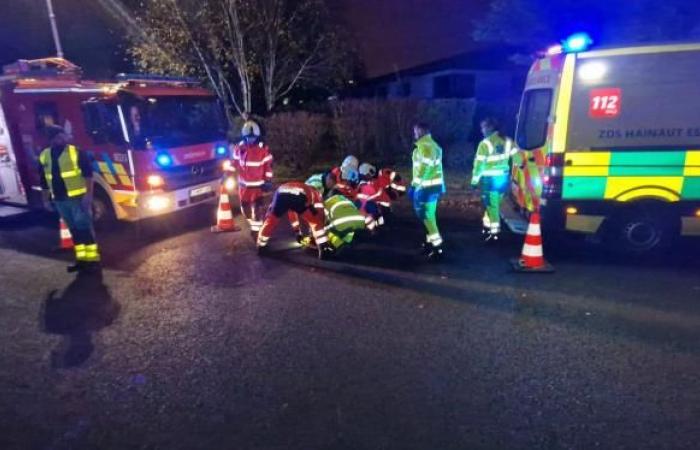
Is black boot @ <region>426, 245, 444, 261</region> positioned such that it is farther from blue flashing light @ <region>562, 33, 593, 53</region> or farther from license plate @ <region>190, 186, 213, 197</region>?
license plate @ <region>190, 186, 213, 197</region>

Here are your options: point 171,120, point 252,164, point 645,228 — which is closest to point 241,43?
point 171,120

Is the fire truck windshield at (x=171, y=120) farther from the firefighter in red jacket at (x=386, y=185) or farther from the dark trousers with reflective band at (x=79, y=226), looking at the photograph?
the firefighter in red jacket at (x=386, y=185)

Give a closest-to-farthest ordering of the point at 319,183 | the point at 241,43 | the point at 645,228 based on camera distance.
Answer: the point at 645,228 → the point at 319,183 → the point at 241,43

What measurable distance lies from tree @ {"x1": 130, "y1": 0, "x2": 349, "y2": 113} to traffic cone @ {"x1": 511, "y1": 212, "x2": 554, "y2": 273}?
1002cm

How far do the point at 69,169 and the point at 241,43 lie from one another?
8.21 metres

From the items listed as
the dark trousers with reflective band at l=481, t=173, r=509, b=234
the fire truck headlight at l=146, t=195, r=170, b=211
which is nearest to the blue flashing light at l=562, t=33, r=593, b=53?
the dark trousers with reflective band at l=481, t=173, r=509, b=234

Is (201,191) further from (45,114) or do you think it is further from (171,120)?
(45,114)

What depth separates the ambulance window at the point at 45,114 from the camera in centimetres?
787

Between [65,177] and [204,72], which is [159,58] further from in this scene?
[65,177]

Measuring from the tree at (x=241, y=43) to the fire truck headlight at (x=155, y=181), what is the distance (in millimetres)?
6778

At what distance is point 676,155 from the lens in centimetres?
564

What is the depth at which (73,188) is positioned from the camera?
20.1ft

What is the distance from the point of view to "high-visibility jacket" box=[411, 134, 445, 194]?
601cm

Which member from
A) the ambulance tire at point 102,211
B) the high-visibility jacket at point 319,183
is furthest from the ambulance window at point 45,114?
the high-visibility jacket at point 319,183
